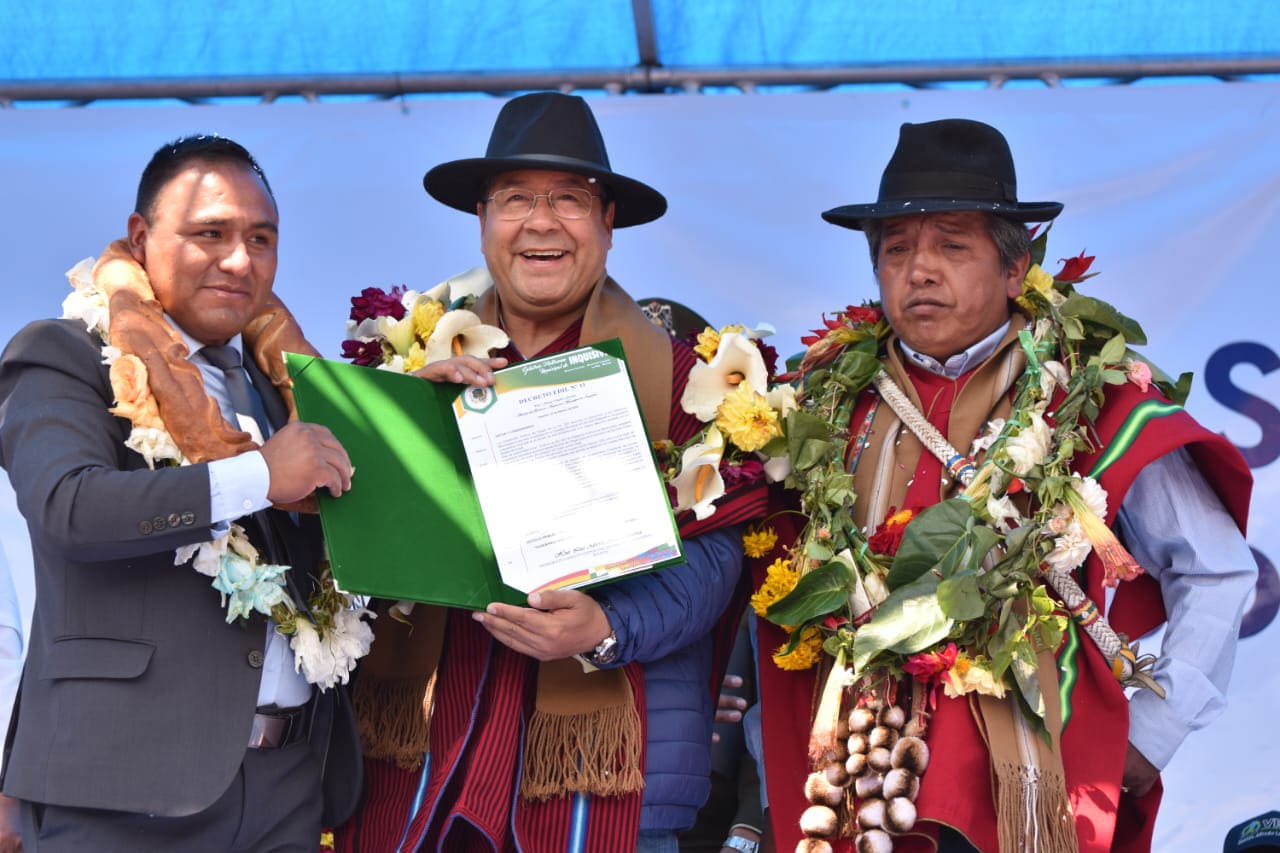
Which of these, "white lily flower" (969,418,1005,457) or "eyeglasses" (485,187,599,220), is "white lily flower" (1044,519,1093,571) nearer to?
"white lily flower" (969,418,1005,457)

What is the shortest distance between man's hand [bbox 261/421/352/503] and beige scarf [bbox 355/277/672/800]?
0.55 m

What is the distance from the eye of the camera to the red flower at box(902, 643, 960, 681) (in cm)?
329

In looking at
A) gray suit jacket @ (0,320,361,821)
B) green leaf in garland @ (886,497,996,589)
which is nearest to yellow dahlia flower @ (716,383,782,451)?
green leaf in garland @ (886,497,996,589)

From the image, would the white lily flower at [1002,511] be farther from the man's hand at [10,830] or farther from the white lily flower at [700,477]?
the man's hand at [10,830]

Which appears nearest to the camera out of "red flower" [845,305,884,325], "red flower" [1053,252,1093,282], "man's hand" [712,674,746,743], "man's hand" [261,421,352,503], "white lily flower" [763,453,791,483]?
"man's hand" [261,421,352,503]

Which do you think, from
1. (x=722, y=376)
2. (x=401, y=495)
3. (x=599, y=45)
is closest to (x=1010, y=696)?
(x=722, y=376)

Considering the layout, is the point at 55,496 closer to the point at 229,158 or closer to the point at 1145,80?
the point at 229,158

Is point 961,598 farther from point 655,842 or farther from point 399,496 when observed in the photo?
point 399,496

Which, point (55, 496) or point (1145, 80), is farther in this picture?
point (1145, 80)

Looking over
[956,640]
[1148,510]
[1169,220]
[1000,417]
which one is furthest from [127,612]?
[1169,220]

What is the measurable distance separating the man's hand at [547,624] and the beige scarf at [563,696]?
8.1 inches

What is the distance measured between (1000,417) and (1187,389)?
446 millimetres

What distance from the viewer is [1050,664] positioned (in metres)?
3.37

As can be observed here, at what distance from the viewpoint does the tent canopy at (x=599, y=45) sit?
469cm
